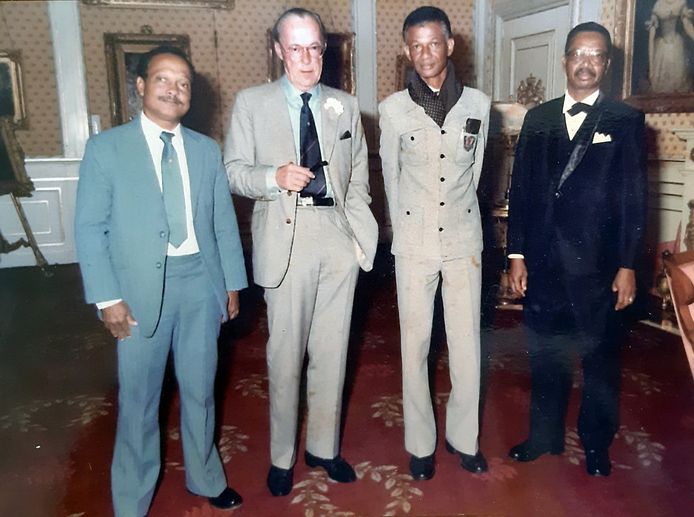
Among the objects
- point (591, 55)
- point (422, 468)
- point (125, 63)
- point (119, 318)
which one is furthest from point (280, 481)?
point (125, 63)

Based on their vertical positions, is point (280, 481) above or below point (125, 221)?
below

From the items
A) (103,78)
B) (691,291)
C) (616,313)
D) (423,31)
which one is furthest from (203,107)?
(691,291)

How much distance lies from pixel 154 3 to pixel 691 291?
19.3ft

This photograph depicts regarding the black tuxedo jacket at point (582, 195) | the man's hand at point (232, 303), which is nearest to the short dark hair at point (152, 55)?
the man's hand at point (232, 303)

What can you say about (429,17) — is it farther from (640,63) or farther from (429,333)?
(640,63)

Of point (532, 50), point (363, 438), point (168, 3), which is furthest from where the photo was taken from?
point (168, 3)

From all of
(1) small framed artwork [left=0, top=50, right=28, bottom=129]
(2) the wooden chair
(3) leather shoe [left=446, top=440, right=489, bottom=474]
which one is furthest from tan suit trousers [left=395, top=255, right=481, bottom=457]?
(1) small framed artwork [left=0, top=50, right=28, bottom=129]

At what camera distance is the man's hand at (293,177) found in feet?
6.29

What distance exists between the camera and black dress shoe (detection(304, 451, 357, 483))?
2330 millimetres

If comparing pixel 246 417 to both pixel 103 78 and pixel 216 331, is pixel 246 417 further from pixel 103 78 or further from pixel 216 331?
pixel 103 78

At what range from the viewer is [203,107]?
6.34 metres

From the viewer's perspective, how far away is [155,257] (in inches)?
71.2

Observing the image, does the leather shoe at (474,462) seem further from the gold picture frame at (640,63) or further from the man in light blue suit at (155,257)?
the gold picture frame at (640,63)

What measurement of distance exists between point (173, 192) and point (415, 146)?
856 millimetres
